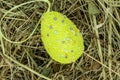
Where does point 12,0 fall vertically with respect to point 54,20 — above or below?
above

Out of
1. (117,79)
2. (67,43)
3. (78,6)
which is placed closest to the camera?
(67,43)

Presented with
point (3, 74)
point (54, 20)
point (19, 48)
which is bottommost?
point (3, 74)

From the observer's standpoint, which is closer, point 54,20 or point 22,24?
point 54,20

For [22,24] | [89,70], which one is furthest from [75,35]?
[22,24]

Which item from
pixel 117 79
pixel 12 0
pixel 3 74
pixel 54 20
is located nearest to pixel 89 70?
pixel 117 79

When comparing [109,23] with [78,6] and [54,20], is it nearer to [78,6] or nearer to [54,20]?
[78,6]

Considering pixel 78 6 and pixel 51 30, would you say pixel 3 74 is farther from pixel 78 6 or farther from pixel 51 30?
pixel 78 6

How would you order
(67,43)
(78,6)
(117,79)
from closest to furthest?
(67,43)
(117,79)
(78,6)
